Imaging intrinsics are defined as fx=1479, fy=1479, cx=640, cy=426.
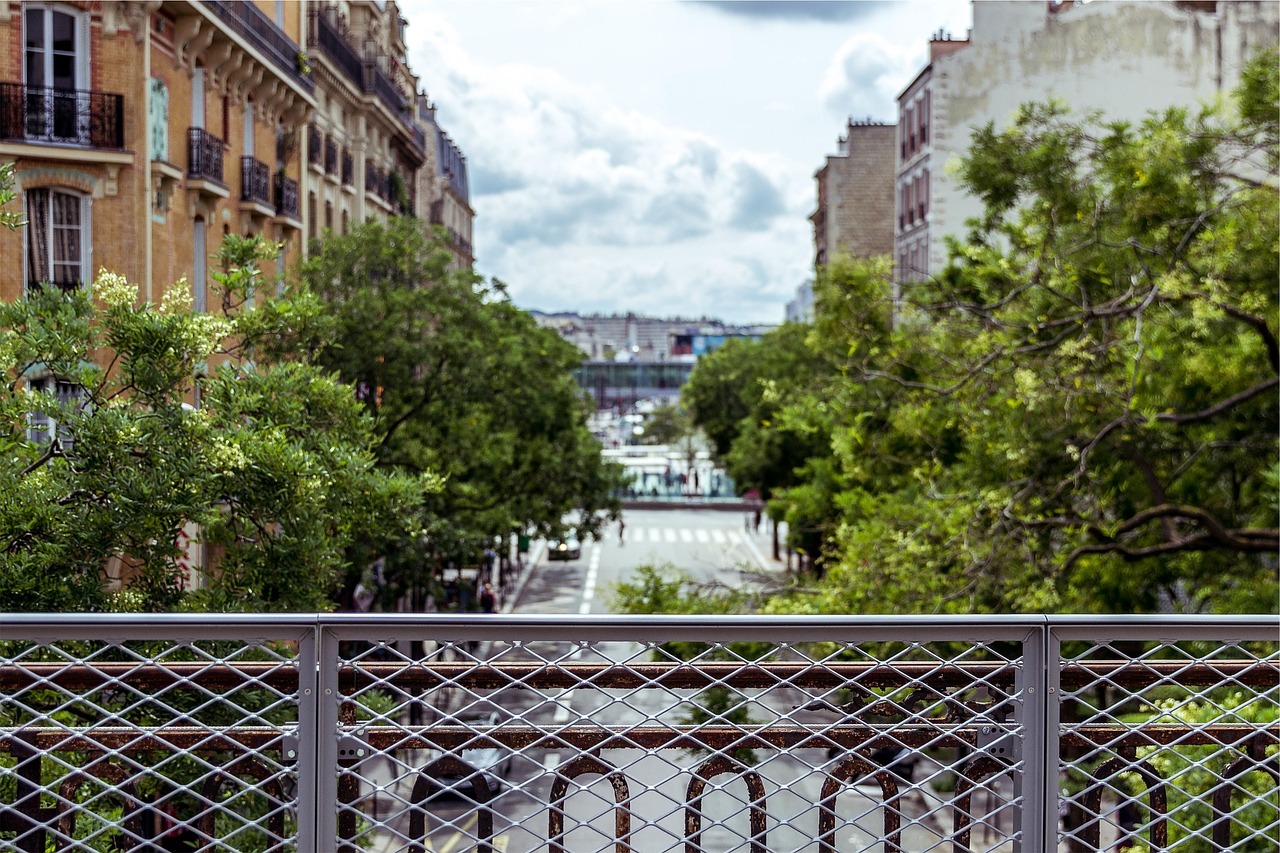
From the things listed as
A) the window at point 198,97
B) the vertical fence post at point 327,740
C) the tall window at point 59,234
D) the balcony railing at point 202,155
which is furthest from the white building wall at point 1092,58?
the vertical fence post at point 327,740

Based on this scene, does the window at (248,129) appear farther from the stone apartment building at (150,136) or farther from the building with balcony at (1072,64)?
the building with balcony at (1072,64)

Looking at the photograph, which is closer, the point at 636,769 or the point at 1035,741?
the point at 1035,741

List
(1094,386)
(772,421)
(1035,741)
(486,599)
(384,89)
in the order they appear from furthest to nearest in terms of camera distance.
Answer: (384,89) < (772,421) < (486,599) < (1094,386) < (1035,741)

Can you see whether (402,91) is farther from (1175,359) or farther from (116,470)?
(116,470)

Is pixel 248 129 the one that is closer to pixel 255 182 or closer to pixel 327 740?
pixel 255 182

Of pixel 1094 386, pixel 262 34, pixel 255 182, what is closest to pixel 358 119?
pixel 262 34

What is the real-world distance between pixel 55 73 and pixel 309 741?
23.8m

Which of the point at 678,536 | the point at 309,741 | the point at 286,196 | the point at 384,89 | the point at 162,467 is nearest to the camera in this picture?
the point at 309,741

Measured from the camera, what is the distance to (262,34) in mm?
33062

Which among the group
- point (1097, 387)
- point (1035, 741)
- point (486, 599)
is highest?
point (1097, 387)

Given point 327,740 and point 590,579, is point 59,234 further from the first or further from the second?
point 590,579

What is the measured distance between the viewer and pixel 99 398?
40.4 ft

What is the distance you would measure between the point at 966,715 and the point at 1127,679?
0.48m

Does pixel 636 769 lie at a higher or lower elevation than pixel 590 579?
higher
